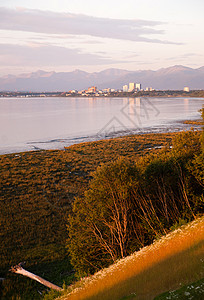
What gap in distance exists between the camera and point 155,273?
29.7 ft

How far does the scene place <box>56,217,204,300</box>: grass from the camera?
8008mm

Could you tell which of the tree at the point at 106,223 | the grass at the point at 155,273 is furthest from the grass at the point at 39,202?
the grass at the point at 155,273

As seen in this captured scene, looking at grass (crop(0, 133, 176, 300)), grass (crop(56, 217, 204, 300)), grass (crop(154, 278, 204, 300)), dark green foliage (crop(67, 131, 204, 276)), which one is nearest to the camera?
grass (crop(154, 278, 204, 300))

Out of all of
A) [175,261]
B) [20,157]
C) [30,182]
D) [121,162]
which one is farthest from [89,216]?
[20,157]

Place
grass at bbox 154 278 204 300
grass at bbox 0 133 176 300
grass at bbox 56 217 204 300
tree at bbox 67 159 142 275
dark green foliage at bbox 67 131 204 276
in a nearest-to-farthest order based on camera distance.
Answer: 1. grass at bbox 154 278 204 300
2. grass at bbox 56 217 204 300
3. tree at bbox 67 159 142 275
4. dark green foliage at bbox 67 131 204 276
5. grass at bbox 0 133 176 300

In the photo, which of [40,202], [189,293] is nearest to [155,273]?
[189,293]

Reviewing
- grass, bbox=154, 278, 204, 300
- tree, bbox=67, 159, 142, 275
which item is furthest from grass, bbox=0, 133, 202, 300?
grass, bbox=154, 278, 204, 300

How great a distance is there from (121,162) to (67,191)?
17115 mm

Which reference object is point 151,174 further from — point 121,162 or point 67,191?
point 67,191

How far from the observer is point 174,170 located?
20.5 metres

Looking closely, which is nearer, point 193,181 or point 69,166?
point 193,181

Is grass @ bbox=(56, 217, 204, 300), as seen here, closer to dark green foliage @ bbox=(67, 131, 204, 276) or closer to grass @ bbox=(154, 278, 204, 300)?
grass @ bbox=(154, 278, 204, 300)

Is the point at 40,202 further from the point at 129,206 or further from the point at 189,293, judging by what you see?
the point at 189,293

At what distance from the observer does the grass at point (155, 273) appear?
8008 mm
